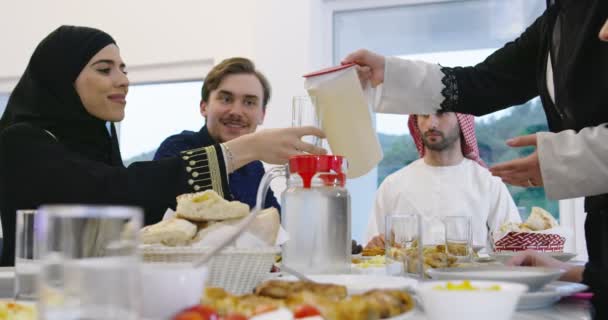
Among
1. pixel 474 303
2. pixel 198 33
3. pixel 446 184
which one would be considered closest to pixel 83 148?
pixel 474 303

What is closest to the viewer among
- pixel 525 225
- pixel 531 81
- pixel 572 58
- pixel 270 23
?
pixel 572 58

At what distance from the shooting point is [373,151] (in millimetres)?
1227

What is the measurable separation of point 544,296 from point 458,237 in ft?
1.72

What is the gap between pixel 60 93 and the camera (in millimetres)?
1916

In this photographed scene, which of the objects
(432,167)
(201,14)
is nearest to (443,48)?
(432,167)

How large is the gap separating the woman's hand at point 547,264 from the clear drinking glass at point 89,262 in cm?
80

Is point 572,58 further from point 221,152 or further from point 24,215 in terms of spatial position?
point 24,215

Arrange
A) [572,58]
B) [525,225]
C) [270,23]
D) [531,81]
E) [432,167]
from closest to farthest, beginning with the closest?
1. [572,58]
2. [531,81]
3. [525,225]
4. [432,167]
5. [270,23]

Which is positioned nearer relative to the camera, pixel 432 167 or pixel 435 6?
pixel 432 167

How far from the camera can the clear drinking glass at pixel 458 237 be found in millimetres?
1290

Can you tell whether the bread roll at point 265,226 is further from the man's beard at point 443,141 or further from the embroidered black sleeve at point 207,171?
the man's beard at point 443,141

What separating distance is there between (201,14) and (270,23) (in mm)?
514

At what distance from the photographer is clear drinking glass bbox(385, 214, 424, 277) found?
106 cm

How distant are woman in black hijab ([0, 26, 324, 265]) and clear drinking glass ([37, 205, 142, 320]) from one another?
830mm
